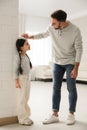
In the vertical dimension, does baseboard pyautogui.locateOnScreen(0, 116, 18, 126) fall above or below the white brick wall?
below

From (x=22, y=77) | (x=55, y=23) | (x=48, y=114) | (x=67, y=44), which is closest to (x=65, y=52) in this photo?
(x=67, y=44)

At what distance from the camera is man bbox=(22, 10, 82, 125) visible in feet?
9.26

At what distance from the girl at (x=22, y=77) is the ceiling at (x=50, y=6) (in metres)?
5.00

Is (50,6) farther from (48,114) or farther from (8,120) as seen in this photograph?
(8,120)

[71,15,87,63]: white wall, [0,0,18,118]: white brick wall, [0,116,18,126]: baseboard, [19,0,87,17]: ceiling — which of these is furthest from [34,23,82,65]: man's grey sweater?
[71,15,87,63]: white wall

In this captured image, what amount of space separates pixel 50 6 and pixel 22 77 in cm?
580

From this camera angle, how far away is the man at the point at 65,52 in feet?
9.26

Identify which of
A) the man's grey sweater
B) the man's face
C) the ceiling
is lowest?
the man's grey sweater

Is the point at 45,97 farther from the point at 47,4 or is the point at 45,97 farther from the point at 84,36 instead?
the point at 84,36

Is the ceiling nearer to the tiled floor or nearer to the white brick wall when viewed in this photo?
the tiled floor

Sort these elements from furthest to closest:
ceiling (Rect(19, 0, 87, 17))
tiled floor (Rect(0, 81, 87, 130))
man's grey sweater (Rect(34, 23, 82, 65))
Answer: ceiling (Rect(19, 0, 87, 17)) → man's grey sweater (Rect(34, 23, 82, 65)) → tiled floor (Rect(0, 81, 87, 130))

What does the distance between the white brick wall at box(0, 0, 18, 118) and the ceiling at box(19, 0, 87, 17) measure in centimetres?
489

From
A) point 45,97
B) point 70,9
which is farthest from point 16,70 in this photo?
point 70,9

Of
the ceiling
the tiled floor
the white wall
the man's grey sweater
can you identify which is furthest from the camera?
the white wall
